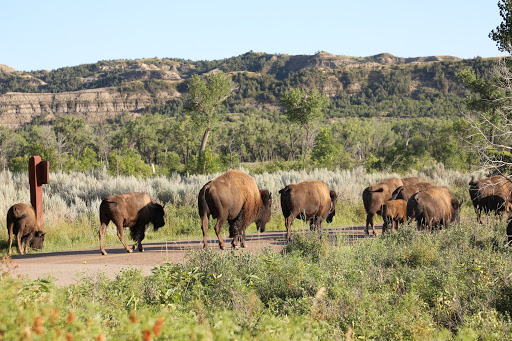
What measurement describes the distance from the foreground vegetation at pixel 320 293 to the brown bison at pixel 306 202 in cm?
273

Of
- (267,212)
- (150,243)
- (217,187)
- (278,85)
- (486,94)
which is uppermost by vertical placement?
(278,85)

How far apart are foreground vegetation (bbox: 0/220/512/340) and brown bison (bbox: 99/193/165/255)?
349 cm

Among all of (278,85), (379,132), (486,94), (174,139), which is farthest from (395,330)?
(278,85)

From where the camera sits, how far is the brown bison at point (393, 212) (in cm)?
1334

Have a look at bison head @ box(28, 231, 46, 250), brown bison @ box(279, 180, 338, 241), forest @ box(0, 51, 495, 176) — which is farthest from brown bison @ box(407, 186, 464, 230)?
bison head @ box(28, 231, 46, 250)

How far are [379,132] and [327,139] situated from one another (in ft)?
Answer: 195

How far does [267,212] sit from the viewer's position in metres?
12.6

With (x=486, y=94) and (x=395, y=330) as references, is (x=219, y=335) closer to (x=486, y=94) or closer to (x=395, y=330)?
(x=395, y=330)

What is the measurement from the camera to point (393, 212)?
44.0 feet

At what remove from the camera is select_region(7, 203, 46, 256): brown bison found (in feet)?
39.5

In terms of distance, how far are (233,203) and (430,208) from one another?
17.7 ft

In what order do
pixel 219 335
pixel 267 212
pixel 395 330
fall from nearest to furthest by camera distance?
pixel 219 335 < pixel 395 330 < pixel 267 212

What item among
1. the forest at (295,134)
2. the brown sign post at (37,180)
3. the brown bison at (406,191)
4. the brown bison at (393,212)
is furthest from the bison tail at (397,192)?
the brown sign post at (37,180)

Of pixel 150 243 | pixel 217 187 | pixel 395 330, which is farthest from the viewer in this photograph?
pixel 150 243
